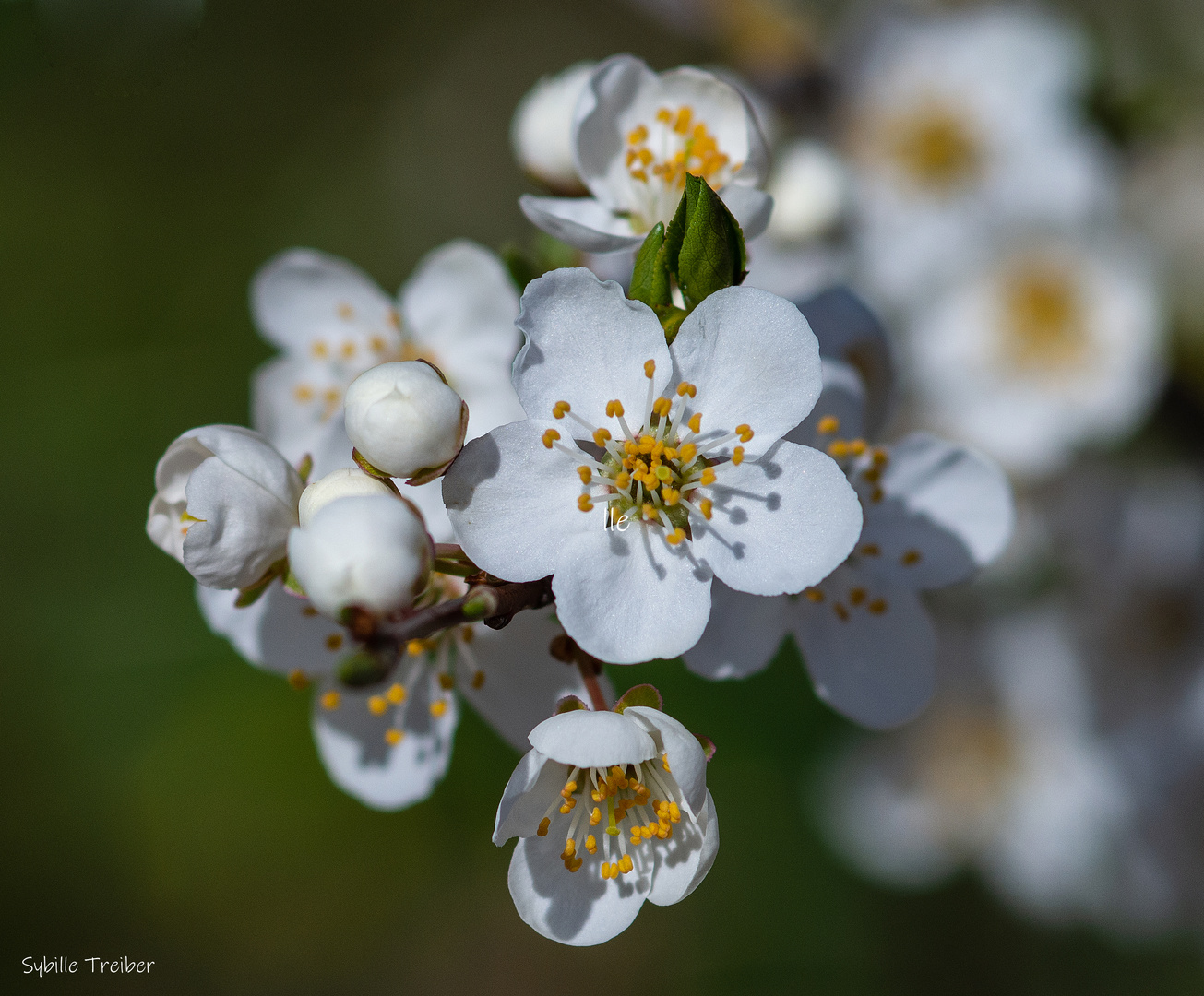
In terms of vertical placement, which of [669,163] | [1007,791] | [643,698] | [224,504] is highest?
[669,163]

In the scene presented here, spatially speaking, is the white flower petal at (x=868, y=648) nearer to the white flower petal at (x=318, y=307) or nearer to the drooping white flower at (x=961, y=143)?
the white flower petal at (x=318, y=307)

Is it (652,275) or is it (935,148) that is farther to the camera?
(935,148)

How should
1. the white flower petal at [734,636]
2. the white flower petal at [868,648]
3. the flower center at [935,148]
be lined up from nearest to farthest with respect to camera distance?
1. the white flower petal at [734,636]
2. the white flower petal at [868,648]
3. the flower center at [935,148]

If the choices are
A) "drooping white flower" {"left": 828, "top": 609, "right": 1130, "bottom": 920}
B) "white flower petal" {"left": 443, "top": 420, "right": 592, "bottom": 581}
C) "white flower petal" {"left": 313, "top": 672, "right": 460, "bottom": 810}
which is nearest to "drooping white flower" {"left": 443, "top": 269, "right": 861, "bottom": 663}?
"white flower petal" {"left": 443, "top": 420, "right": 592, "bottom": 581}

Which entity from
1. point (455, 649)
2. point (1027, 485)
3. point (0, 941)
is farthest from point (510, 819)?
point (0, 941)

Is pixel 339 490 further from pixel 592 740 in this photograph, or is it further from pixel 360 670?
pixel 592 740

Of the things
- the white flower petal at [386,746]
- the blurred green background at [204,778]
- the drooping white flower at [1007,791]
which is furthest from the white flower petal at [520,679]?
the drooping white flower at [1007,791]

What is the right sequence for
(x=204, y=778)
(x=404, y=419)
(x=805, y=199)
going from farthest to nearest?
(x=204, y=778)
(x=805, y=199)
(x=404, y=419)

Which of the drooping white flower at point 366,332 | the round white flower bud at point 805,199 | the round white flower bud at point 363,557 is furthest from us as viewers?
the round white flower bud at point 805,199

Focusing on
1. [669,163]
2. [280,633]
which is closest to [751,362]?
[669,163]
